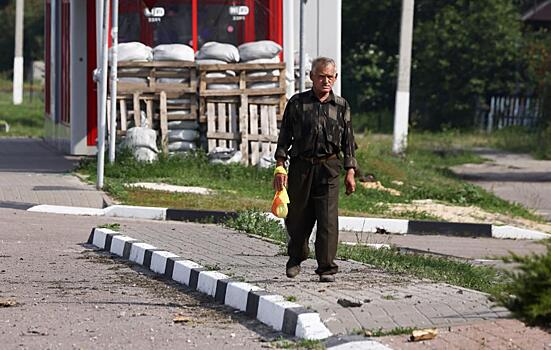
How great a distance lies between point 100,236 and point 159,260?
7.21 feet

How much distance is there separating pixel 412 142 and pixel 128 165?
52.9 feet

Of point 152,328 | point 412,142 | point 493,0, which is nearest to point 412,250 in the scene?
point 152,328

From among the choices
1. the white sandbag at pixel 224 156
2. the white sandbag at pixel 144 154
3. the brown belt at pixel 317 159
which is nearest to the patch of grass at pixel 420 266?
the brown belt at pixel 317 159

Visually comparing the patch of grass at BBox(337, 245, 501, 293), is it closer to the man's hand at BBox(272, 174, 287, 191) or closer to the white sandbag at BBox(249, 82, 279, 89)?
the man's hand at BBox(272, 174, 287, 191)

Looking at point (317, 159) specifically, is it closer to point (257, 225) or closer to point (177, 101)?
point (257, 225)

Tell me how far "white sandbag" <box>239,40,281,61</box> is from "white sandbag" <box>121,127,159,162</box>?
214 centimetres

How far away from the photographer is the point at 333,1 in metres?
23.3

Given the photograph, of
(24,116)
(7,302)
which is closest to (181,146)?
(7,302)

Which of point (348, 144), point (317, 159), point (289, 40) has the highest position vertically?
point (289, 40)

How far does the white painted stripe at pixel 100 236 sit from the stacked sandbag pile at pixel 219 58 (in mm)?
8351

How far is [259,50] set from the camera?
70.9 ft

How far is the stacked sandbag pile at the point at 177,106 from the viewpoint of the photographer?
21578 mm

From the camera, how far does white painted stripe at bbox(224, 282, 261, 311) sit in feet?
29.2

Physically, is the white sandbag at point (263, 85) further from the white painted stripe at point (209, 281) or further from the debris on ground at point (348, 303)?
the debris on ground at point (348, 303)
